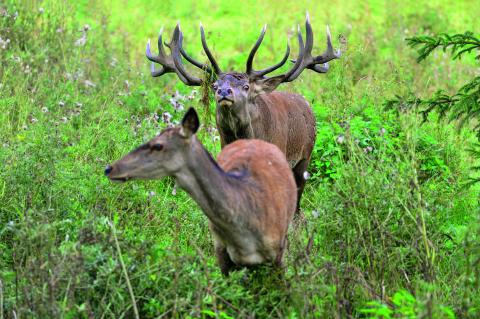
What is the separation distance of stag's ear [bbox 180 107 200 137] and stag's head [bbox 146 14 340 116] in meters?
2.51

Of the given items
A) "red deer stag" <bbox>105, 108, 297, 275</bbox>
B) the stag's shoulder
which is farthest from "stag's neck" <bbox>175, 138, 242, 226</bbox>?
the stag's shoulder

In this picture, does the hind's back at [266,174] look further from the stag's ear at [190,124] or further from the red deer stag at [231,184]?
the stag's ear at [190,124]

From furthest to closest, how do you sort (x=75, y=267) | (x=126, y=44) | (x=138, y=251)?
(x=126, y=44) < (x=138, y=251) < (x=75, y=267)

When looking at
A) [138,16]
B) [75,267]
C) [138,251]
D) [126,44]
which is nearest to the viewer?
[75,267]

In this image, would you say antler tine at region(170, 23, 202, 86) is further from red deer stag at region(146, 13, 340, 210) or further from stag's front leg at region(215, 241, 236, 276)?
stag's front leg at region(215, 241, 236, 276)

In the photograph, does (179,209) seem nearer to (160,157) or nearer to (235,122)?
(235,122)

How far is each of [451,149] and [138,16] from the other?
932cm

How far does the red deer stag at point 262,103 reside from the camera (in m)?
7.79

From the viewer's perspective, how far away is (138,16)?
1708 cm

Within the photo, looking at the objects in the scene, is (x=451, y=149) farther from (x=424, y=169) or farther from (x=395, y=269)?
(x=395, y=269)

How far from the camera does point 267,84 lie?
8180 millimetres

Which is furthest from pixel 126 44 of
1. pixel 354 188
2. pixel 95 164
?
pixel 354 188

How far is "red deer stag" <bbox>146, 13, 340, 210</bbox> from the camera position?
7.79 m

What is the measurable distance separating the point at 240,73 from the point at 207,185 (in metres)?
2.90
